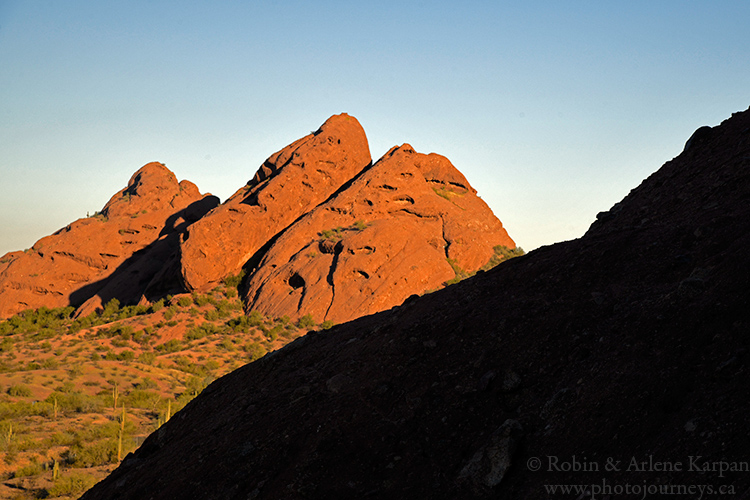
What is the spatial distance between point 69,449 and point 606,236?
56.7 feet

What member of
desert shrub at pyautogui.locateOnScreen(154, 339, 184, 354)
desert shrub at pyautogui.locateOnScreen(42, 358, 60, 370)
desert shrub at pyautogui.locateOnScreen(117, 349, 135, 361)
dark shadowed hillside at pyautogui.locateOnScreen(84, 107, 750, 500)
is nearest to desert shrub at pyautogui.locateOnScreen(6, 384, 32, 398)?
desert shrub at pyautogui.locateOnScreen(42, 358, 60, 370)

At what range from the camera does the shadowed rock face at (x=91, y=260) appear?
148ft

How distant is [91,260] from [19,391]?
28950mm

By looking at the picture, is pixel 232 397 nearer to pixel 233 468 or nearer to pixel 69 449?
pixel 233 468

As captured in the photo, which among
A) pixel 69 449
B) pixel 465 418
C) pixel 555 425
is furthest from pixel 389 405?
pixel 69 449

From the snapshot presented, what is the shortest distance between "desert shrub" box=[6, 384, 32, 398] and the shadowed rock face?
22088 millimetres

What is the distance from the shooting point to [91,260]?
47.7 meters

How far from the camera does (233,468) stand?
250 inches

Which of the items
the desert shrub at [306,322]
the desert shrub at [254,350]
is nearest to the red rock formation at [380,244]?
the desert shrub at [306,322]

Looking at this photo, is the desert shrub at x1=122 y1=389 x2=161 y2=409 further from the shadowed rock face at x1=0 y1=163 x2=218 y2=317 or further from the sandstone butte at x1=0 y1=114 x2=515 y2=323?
the shadowed rock face at x1=0 y1=163 x2=218 y2=317

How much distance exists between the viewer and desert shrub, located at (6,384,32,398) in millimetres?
21422

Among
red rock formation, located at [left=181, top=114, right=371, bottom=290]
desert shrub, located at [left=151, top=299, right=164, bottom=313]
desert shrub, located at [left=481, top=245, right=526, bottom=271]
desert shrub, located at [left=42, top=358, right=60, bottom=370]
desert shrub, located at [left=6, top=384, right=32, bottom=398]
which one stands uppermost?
red rock formation, located at [left=181, top=114, right=371, bottom=290]

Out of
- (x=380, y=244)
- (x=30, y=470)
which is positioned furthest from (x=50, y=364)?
(x=380, y=244)

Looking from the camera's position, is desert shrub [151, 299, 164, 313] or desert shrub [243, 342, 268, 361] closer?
desert shrub [243, 342, 268, 361]
